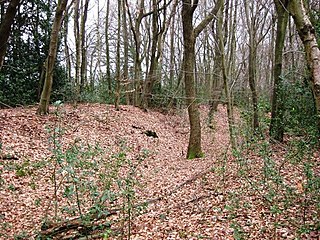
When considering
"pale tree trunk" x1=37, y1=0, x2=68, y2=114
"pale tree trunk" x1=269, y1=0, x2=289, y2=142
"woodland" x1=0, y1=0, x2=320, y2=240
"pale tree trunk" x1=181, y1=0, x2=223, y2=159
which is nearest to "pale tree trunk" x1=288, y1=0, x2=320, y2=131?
"woodland" x1=0, y1=0, x2=320, y2=240

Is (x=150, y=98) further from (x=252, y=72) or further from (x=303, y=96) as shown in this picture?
(x=303, y=96)

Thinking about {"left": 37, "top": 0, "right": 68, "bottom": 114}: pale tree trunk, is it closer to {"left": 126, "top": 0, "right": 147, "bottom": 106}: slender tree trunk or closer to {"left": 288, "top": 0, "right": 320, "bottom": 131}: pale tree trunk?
{"left": 126, "top": 0, "right": 147, "bottom": 106}: slender tree trunk

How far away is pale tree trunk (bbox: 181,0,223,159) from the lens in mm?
10852

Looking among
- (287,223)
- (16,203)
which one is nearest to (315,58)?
(287,223)

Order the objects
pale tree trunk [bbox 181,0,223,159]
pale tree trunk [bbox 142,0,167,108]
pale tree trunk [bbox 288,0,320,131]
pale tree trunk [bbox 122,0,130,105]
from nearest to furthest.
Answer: pale tree trunk [bbox 288,0,320,131]
pale tree trunk [bbox 181,0,223,159]
pale tree trunk [bbox 142,0,167,108]
pale tree trunk [bbox 122,0,130,105]

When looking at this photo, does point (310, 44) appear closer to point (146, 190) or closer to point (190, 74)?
point (146, 190)

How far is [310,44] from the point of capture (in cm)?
279

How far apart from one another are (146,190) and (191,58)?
534 centimetres

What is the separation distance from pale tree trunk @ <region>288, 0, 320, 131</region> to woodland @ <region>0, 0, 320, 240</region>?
0.04ft

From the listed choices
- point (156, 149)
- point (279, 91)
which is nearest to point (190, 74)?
point (279, 91)

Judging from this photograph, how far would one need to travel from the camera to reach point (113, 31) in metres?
23.9

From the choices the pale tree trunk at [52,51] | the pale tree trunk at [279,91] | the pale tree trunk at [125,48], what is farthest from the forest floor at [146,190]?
the pale tree trunk at [125,48]

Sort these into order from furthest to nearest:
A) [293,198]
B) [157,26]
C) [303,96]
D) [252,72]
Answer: [157,26], [252,72], [303,96], [293,198]

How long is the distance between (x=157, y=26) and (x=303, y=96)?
1131 cm
